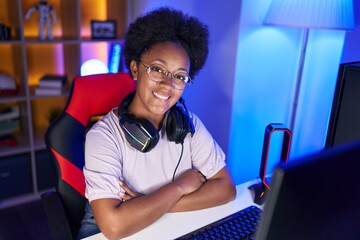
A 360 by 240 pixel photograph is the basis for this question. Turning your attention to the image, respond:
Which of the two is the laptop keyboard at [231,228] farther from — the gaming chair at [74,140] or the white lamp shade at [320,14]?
the white lamp shade at [320,14]

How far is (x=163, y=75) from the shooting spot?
3.90 ft

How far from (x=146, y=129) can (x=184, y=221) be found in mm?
304

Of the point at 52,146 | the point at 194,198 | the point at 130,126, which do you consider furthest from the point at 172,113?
the point at 52,146

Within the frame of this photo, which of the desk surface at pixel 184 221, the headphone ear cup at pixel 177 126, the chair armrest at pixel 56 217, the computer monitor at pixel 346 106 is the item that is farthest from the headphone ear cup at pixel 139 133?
the computer monitor at pixel 346 106

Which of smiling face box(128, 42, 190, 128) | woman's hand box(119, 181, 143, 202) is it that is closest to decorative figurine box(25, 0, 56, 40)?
smiling face box(128, 42, 190, 128)

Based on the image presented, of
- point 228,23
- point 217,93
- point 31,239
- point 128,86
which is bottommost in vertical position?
point 31,239

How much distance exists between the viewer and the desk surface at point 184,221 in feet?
3.25

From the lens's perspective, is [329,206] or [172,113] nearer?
[329,206]

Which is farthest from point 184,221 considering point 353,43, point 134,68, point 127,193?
point 353,43

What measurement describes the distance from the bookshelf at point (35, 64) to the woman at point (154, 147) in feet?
3.75

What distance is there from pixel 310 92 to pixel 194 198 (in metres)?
1.32

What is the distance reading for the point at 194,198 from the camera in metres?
1.12

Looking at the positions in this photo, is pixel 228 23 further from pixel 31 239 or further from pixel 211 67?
pixel 31 239

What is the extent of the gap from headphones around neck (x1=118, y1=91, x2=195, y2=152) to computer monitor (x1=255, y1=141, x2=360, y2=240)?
628mm
